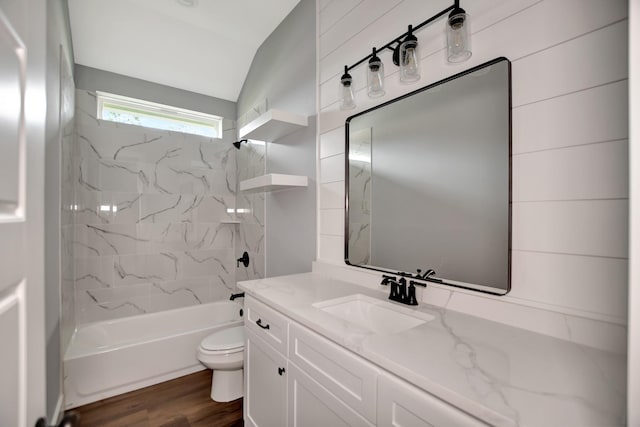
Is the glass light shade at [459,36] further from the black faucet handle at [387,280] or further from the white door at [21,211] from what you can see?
the white door at [21,211]

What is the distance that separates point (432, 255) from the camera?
1379mm

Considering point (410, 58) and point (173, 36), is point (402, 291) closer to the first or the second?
point (410, 58)

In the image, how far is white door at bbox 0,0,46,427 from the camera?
0.54 metres

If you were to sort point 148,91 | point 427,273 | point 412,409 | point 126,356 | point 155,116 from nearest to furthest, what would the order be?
1. point 412,409
2. point 427,273
3. point 126,356
4. point 148,91
5. point 155,116

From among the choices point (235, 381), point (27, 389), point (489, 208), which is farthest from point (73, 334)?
point (489, 208)

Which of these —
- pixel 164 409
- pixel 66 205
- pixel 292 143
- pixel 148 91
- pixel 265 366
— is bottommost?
pixel 164 409

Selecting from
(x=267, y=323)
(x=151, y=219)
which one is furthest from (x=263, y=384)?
(x=151, y=219)

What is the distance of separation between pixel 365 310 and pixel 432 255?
1.41 ft

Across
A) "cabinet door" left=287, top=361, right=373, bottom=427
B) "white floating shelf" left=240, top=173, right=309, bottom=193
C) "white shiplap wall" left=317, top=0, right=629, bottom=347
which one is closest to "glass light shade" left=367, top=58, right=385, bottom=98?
"white shiplap wall" left=317, top=0, right=629, bottom=347

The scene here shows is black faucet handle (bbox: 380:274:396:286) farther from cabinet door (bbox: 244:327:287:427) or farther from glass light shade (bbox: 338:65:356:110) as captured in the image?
glass light shade (bbox: 338:65:356:110)

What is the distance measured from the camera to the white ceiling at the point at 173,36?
2.36 meters

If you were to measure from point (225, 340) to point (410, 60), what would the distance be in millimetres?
2254

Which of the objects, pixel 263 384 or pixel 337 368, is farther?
pixel 263 384

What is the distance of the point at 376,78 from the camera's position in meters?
1.48
